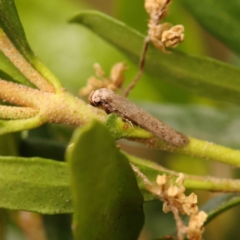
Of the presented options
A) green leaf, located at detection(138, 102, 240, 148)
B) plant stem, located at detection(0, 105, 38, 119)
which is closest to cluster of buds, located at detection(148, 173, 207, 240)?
plant stem, located at detection(0, 105, 38, 119)

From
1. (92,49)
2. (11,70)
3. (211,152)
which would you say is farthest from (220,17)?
(92,49)

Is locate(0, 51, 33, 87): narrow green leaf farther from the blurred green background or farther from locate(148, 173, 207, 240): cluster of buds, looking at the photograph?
the blurred green background

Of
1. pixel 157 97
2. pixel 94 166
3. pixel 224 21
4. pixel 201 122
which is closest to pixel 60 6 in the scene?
pixel 157 97

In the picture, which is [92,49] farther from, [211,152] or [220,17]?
[211,152]

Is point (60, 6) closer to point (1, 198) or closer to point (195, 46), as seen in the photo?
point (195, 46)

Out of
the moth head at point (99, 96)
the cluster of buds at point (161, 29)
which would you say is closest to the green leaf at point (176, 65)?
the cluster of buds at point (161, 29)

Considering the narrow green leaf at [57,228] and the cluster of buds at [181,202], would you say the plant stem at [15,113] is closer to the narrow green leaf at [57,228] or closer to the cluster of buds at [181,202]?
the cluster of buds at [181,202]

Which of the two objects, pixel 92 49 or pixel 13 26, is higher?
pixel 13 26
